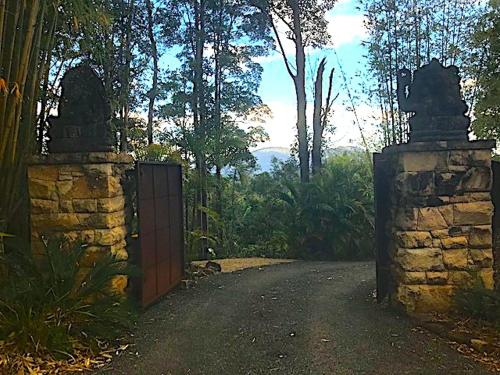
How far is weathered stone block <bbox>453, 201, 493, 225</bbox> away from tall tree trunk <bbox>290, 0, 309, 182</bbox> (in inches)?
283

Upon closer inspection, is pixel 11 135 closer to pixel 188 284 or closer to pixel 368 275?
pixel 188 284

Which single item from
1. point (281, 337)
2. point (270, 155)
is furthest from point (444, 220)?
point (270, 155)

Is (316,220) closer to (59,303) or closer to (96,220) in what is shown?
(96,220)

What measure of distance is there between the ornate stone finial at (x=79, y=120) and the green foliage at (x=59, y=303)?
0.77 metres

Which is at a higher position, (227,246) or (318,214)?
(318,214)

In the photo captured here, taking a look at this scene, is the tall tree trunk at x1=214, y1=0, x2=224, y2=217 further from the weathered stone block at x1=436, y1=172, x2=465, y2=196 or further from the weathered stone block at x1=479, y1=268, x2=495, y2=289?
the weathered stone block at x1=479, y1=268, x2=495, y2=289

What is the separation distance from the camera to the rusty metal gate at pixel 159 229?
456 cm

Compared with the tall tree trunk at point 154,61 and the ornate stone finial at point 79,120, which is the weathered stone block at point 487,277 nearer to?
the ornate stone finial at point 79,120

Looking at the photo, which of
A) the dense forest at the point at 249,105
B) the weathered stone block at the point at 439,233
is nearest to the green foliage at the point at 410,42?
the dense forest at the point at 249,105

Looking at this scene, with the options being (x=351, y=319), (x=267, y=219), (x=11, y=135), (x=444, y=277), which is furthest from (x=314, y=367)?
(x=267, y=219)

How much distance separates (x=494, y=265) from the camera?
4.28 m

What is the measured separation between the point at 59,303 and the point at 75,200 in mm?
959

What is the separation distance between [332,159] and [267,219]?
1686 mm

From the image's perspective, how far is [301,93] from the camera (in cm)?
1145
